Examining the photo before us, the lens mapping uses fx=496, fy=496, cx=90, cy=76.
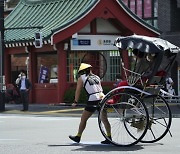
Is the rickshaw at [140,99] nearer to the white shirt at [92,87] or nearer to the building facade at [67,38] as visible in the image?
the white shirt at [92,87]

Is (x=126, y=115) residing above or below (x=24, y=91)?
above

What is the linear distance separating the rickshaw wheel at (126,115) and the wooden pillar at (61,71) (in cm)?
1617

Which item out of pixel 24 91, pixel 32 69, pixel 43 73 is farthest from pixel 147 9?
pixel 24 91

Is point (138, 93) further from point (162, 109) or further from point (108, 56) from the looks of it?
point (108, 56)

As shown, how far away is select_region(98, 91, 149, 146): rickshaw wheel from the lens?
11.1 meters

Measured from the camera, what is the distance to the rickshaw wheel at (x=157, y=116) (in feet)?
37.6

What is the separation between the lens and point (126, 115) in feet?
37.6

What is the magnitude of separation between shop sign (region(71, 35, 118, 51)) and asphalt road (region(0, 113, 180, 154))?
38.1ft

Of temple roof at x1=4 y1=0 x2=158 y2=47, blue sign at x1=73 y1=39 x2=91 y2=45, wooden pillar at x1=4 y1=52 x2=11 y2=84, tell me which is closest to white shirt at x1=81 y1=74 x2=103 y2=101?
temple roof at x1=4 y1=0 x2=158 y2=47

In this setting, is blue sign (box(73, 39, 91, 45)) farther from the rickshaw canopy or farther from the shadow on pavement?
the shadow on pavement

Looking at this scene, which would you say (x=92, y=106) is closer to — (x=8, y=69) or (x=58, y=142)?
(x=58, y=142)

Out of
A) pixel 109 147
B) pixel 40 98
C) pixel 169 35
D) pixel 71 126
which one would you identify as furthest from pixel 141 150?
pixel 169 35

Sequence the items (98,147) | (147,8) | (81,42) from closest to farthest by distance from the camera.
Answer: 1. (98,147)
2. (81,42)
3. (147,8)

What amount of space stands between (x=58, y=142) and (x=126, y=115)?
6.28ft
